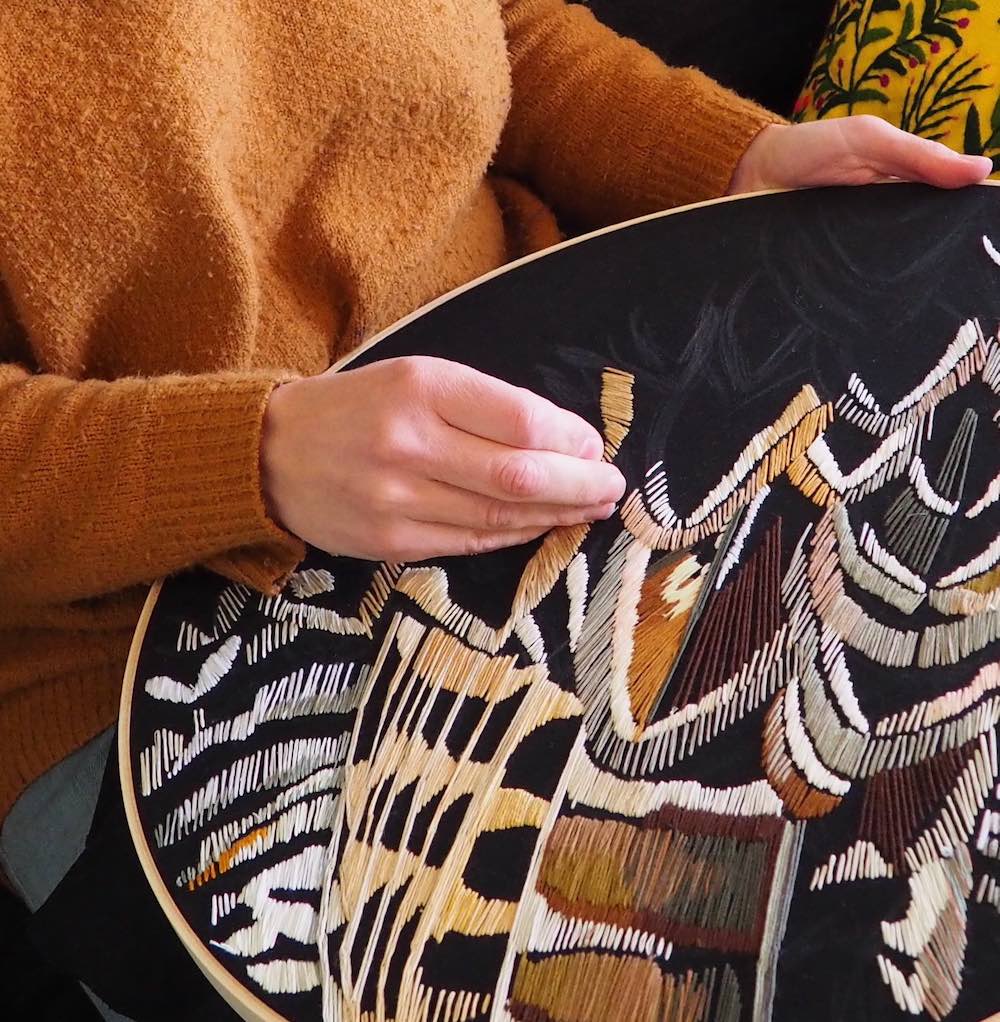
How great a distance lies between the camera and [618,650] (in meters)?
0.49

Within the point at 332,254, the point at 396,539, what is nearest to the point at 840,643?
the point at 396,539

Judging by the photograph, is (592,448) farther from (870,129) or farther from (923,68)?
(923,68)

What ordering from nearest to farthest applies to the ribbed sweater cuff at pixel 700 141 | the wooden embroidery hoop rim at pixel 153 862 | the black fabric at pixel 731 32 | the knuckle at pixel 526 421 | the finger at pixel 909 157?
the wooden embroidery hoop rim at pixel 153 862, the knuckle at pixel 526 421, the finger at pixel 909 157, the ribbed sweater cuff at pixel 700 141, the black fabric at pixel 731 32

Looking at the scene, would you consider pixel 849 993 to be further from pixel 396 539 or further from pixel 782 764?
pixel 396 539

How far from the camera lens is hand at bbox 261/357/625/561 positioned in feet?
1.67

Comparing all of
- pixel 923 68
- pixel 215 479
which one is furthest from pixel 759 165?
pixel 215 479

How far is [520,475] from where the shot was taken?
1.64 ft

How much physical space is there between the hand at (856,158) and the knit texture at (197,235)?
0.13 feet

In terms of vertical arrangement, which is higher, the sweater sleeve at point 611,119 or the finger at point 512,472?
the sweater sleeve at point 611,119

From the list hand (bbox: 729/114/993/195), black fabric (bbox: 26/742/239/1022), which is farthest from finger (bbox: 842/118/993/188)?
black fabric (bbox: 26/742/239/1022)

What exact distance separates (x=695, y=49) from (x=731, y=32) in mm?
36

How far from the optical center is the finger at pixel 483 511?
52cm

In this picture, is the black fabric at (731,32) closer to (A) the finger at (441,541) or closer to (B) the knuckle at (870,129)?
(B) the knuckle at (870,129)

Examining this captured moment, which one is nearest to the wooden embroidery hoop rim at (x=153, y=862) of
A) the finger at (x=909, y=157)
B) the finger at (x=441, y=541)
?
the finger at (x=909, y=157)
